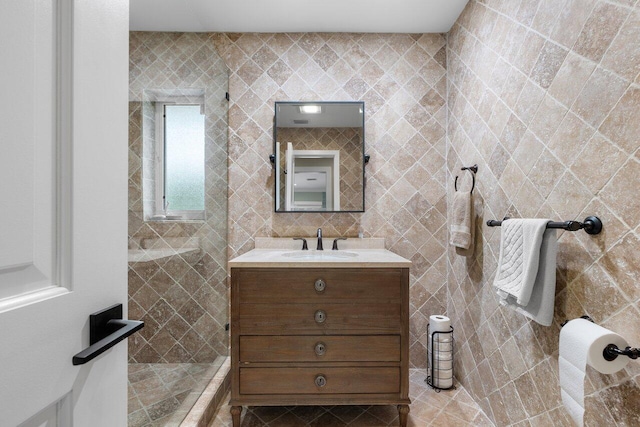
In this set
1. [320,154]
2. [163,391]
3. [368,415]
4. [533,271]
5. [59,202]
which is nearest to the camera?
[59,202]

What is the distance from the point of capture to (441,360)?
6.57ft

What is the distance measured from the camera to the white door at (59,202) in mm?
376

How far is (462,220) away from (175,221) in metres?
1.53

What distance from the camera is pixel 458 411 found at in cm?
176

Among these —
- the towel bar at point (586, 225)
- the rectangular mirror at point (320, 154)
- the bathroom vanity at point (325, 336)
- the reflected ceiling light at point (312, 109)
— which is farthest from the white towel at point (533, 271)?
the reflected ceiling light at point (312, 109)

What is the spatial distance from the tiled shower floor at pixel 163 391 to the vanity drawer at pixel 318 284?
46 cm

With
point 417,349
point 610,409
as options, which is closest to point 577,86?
point 610,409

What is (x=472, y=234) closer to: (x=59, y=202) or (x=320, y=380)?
(x=320, y=380)

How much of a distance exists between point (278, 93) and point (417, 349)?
1994mm

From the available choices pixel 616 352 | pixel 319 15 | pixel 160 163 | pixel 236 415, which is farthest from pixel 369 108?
pixel 236 415

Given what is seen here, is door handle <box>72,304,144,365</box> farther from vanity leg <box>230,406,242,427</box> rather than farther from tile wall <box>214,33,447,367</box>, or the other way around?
tile wall <box>214,33,447,367</box>

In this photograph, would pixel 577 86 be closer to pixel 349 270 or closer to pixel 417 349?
pixel 349 270

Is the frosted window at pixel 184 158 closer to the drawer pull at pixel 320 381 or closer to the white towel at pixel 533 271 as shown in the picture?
the drawer pull at pixel 320 381

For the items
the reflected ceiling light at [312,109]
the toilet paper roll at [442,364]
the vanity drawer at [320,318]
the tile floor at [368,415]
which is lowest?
the tile floor at [368,415]
